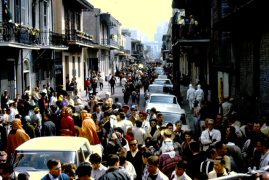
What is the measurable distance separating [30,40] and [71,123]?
1155 cm

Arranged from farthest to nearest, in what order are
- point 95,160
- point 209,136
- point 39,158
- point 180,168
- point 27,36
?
point 27,36
point 209,136
point 39,158
point 95,160
point 180,168

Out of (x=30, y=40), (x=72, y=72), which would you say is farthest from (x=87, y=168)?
(x=72, y=72)

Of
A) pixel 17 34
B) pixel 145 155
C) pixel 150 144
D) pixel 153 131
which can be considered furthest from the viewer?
pixel 17 34

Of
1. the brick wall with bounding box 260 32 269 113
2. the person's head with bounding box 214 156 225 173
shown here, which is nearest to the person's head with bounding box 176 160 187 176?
the person's head with bounding box 214 156 225 173

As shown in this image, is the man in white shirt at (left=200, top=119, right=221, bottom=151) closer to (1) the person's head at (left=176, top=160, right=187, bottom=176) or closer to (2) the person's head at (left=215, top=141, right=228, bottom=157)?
(2) the person's head at (left=215, top=141, right=228, bottom=157)

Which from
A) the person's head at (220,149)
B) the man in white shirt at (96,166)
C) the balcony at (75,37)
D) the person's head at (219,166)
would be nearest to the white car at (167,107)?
the person's head at (220,149)

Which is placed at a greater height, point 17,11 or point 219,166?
point 17,11

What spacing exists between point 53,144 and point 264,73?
7.67 metres

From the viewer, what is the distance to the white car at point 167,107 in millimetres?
17750

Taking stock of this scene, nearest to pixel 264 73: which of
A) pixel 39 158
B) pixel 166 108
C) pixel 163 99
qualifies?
pixel 166 108

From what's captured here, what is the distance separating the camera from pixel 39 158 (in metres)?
9.75

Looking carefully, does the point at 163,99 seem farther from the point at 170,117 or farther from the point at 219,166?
the point at 219,166

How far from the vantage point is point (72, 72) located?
38.5 m

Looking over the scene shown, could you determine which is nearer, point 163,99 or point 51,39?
point 163,99
